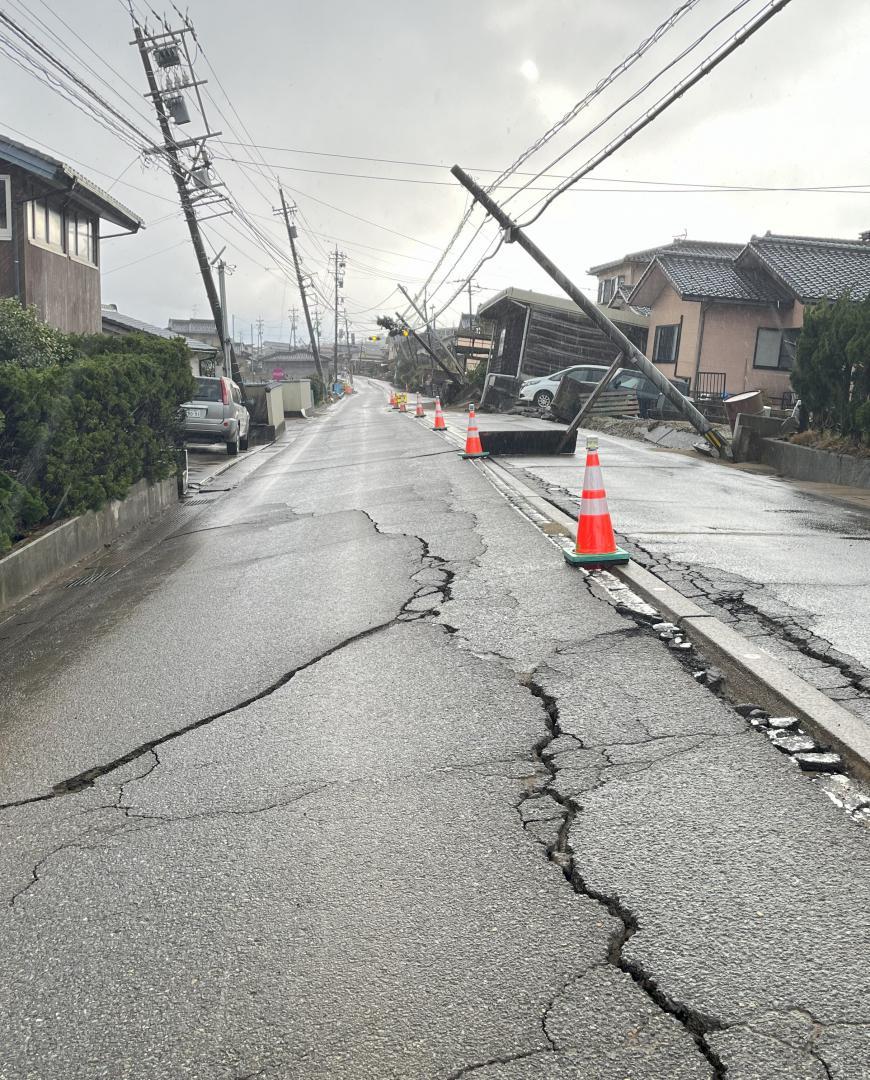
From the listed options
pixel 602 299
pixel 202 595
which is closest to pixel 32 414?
pixel 202 595

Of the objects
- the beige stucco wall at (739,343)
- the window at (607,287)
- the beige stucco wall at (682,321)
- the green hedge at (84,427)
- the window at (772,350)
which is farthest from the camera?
the window at (607,287)

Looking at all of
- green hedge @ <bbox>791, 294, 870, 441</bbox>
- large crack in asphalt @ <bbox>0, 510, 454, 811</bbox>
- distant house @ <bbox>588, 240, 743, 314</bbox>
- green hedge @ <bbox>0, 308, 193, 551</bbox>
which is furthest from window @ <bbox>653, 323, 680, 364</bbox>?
large crack in asphalt @ <bbox>0, 510, 454, 811</bbox>

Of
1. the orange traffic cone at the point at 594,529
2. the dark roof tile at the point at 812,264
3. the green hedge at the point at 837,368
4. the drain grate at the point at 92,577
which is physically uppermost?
the dark roof tile at the point at 812,264

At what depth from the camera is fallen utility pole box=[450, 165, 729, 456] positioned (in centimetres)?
1762

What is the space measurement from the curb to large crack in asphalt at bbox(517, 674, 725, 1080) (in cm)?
98

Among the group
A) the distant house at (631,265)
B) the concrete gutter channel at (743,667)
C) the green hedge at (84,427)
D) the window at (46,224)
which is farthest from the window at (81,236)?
the distant house at (631,265)

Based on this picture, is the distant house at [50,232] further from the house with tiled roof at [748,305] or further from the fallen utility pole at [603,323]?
the house with tiled roof at [748,305]

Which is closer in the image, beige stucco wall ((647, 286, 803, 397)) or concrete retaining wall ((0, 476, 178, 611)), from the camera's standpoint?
concrete retaining wall ((0, 476, 178, 611))

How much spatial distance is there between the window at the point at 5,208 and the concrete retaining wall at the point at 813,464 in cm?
1456

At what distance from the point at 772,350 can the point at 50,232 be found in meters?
23.0

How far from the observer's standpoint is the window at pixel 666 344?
3484cm

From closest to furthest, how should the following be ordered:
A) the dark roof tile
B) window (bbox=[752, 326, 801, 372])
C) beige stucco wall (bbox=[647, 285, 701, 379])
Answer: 1. the dark roof tile
2. window (bbox=[752, 326, 801, 372])
3. beige stucco wall (bbox=[647, 285, 701, 379])

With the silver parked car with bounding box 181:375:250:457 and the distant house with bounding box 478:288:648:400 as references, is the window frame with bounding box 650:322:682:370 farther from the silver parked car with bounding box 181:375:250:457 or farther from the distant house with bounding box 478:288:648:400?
the silver parked car with bounding box 181:375:250:457

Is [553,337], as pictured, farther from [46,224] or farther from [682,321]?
[46,224]
